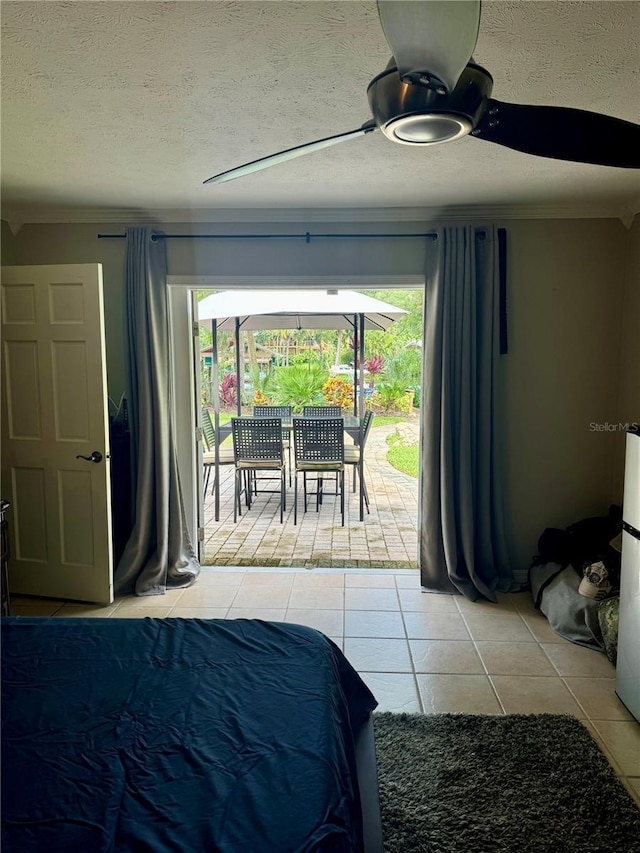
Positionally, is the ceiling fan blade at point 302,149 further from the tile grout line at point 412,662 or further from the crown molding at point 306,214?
the tile grout line at point 412,662

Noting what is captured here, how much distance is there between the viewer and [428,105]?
1109 millimetres

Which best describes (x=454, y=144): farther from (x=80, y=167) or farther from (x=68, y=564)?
(x=68, y=564)

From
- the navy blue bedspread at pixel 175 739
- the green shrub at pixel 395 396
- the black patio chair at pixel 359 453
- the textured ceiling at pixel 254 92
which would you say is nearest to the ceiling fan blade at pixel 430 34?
the textured ceiling at pixel 254 92

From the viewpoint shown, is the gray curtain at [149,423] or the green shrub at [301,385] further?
the green shrub at [301,385]

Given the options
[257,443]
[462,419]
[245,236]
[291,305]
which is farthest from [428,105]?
[291,305]

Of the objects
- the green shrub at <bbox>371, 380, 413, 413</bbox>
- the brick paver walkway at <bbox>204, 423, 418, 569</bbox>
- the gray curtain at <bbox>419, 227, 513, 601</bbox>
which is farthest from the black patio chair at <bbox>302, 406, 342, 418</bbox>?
the green shrub at <bbox>371, 380, 413, 413</bbox>

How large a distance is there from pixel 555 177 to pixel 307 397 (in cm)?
611

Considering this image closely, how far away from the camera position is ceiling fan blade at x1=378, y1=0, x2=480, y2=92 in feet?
2.87

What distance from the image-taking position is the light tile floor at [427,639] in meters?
2.35

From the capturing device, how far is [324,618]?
312cm

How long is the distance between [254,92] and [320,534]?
3477 millimetres

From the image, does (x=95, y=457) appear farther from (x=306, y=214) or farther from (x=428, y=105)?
(x=428, y=105)

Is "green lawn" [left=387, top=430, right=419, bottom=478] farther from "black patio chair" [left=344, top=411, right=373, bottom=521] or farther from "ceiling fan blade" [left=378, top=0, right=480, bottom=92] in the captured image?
"ceiling fan blade" [left=378, top=0, right=480, bottom=92]

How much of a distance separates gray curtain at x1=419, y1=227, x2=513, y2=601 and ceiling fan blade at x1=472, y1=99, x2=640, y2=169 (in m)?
2.00
